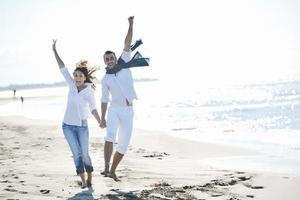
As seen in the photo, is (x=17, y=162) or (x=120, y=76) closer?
(x=120, y=76)

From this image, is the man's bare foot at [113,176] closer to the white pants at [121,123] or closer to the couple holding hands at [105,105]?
the couple holding hands at [105,105]

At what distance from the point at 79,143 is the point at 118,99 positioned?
91cm

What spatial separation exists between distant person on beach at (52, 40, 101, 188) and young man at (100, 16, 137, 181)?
0.41m

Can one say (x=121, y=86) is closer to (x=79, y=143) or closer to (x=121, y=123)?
(x=121, y=123)

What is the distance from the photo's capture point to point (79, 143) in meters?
6.25

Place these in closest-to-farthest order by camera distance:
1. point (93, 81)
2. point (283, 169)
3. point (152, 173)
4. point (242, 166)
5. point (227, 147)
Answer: point (93, 81)
point (152, 173)
point (283, 169)
point (242, 166)
point (227, 147)

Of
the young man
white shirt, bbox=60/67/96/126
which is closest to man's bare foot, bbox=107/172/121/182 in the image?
the young man

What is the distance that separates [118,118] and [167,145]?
602 centimetres

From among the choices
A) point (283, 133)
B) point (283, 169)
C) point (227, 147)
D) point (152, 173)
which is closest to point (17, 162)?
point (152, 173)

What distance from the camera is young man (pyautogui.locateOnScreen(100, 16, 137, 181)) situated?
21.8 feet

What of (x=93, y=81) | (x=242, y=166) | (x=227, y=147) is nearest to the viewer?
(x=93, y=81)

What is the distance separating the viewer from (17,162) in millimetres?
8305

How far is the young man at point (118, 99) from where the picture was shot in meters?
6.64

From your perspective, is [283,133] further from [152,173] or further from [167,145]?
[152,173]
